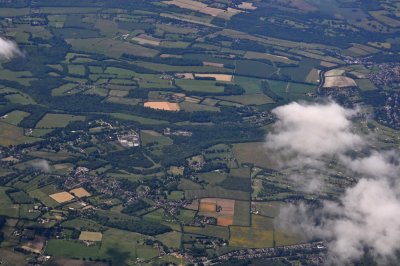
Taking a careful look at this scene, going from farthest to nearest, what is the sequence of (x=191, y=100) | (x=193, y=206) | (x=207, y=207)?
(x=191, y=100), (x=207, y=207), (x=193, y=206)

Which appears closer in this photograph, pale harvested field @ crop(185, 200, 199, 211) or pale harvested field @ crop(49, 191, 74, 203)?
pale harvested field @ crop(49, 191, 74, 203)

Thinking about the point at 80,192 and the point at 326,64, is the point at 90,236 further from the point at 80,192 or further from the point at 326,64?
the point at 326,64

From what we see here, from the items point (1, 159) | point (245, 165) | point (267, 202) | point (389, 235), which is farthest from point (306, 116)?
point (1, 159)

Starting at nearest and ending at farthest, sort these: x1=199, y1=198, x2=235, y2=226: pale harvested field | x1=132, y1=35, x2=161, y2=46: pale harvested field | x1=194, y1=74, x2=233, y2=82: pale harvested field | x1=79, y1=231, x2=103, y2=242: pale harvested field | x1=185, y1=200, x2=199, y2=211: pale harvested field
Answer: x1=79, y1=231, x2=103, y2=242: pale harvested field
x1=199, y1=198, x2=235, y2=226: pale harvested field
x1=185, y1=200, x2=199, y2=211: pale harvested field
x1=194, y1=74, x2=233, y2=82: pale harvested field
x1=132, y1=35, x2=161, y2=46: pale harvested field

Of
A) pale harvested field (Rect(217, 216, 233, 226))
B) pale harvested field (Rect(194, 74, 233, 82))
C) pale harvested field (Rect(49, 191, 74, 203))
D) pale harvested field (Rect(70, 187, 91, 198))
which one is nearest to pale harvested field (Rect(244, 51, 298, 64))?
pale harvested field (Rect(194, 74, 233, 82))

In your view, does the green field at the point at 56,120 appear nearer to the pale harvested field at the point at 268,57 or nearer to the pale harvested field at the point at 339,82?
the pale harvested field at the point at 268,57

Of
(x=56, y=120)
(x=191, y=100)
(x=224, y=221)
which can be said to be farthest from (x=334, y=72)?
(x=224, y=221)

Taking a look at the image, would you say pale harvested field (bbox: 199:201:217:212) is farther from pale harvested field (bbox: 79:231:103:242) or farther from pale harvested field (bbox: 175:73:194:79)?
pale harvested field (bbox: 175:73:194:79)
